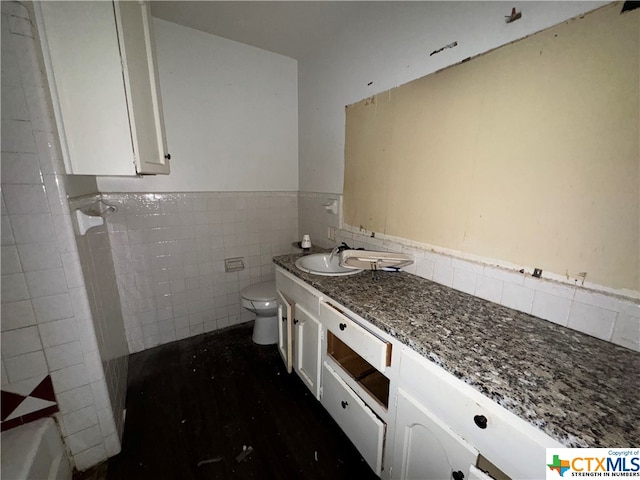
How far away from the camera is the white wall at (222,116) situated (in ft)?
5.70

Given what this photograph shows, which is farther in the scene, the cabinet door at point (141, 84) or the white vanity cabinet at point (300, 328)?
the white vanity cabinet at point (300, 328)

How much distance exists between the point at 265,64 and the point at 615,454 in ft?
8.59

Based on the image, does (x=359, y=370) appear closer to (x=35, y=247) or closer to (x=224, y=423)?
(x=224, y=423)

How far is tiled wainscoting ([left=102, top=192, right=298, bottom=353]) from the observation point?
1.78 meters

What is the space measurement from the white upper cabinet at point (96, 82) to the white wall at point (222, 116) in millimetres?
624

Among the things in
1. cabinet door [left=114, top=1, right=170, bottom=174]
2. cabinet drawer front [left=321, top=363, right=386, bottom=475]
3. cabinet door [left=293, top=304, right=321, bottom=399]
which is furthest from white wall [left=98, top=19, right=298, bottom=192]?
cabinet drawer front [left=321, top=363, right=386, bottom=475]

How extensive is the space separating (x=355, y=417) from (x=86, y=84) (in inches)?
69.1

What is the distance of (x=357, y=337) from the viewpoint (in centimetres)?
101

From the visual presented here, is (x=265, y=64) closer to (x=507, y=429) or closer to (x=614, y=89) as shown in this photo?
(x=614, y=89)

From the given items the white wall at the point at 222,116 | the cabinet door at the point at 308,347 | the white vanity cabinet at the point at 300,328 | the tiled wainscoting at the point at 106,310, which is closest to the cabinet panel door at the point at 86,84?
the tiled wainscoting at the point at 106,310

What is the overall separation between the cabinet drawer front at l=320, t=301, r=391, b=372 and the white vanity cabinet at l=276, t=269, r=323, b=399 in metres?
0.10

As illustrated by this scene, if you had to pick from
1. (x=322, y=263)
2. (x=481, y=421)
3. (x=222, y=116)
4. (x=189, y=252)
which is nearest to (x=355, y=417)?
(x=481, y=421)

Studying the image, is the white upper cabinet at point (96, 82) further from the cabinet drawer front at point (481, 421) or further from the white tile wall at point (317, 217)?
the cabinet drawer front at point (481, 421)

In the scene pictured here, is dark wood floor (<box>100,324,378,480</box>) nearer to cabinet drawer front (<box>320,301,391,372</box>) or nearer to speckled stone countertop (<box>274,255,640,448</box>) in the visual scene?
cabinet drawer front (<box>320,301,391,372</box>)
